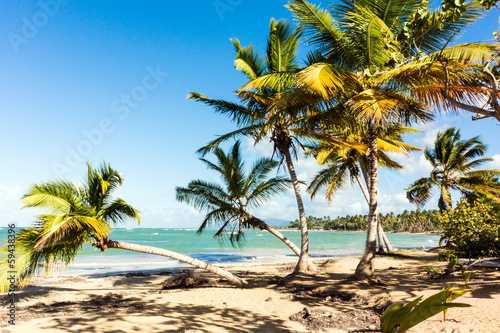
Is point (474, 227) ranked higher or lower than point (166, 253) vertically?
higher

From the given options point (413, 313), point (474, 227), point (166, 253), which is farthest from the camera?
point (166, 253)

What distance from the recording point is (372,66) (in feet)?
26.3

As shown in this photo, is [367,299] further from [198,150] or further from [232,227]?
[198,150]

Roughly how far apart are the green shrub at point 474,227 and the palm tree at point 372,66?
1.89 m

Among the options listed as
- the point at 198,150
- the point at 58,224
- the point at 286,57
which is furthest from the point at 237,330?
the point at 286,57

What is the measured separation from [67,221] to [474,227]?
946 cm

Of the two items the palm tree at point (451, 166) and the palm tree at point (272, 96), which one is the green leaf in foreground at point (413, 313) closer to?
the palm tree at point (272, 96)

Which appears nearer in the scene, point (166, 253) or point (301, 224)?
point (166, 253)

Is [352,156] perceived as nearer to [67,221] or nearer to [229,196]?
[229,196]

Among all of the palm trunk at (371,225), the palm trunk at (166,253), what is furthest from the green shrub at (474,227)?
the palm trunk at (166,253)

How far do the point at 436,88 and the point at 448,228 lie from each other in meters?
4.07

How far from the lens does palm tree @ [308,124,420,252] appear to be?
1152 centimetres

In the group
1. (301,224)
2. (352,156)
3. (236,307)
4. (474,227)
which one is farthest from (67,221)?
(352,156)

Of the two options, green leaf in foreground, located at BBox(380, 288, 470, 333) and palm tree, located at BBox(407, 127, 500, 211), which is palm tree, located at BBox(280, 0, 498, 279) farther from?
palm tree, located at BBox(407, 127, 500, 211)
